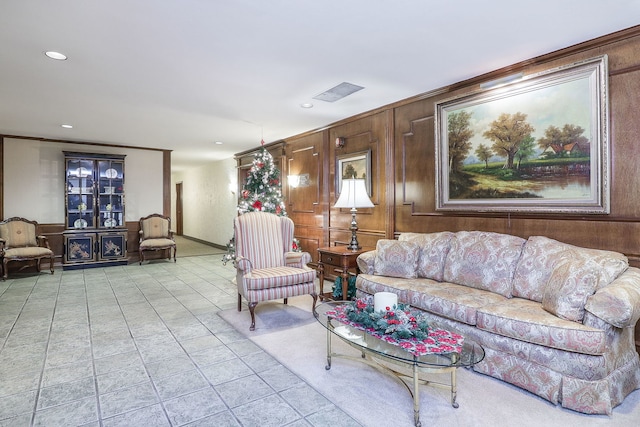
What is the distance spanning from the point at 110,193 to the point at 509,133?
7206 millimetres

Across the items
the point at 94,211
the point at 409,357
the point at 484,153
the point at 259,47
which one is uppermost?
the point at 259,47

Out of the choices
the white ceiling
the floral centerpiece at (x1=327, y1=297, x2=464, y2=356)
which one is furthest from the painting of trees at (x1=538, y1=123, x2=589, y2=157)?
the floral centerpiece at (x1=327, y1=297, x2=464, y2=356)

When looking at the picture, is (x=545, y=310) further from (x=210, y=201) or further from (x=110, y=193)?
(x=210, y=201)

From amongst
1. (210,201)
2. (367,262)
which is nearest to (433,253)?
(367,262)

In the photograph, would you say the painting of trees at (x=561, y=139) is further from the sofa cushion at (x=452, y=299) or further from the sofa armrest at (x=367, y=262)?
the sofa armrest at (x=367, y=262)

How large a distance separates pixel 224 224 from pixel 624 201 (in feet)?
28.0

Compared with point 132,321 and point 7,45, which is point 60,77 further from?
point 132,321

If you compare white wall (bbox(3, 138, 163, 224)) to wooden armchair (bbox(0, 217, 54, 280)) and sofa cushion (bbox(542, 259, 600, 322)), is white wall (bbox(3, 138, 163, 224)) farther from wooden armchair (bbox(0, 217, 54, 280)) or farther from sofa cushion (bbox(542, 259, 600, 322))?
sofa cushion (bbox(542, 259, 600, 322))

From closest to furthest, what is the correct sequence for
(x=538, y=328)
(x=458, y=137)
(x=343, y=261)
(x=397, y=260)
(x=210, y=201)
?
(x=538, y=328) → (x=397, y=260) → (x=458, y=137) → (x=343, y=261) → (x=210, y=201)

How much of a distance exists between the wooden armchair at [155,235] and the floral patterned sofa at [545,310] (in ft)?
18.3

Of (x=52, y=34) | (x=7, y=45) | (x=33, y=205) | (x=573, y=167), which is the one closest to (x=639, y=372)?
(x=573, y=167)

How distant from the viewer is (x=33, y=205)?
6551 millimetres

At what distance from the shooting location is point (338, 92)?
12.9ft

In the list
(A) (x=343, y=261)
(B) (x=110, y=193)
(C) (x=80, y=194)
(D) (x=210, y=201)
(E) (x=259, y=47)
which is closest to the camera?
(E) (x=259, y=47)
